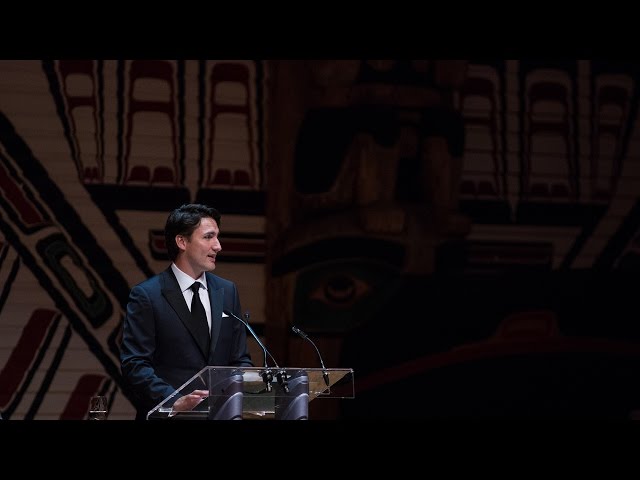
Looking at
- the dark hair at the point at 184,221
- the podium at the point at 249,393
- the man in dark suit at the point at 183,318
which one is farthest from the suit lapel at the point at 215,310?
the podium at the point at 249,393

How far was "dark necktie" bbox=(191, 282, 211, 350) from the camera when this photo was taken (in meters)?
3.61

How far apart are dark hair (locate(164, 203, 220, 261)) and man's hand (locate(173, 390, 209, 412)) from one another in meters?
0.72

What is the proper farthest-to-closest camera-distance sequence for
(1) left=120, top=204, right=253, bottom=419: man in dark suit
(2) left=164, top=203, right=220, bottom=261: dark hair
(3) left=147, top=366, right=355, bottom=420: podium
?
(2) left=164, top=203, right=220, bottom=261: dark hair → (1) left=120, top=204, right=253, bottom=419: man in dark suit → (3) left=147, top=366, right=355, bottom=420: podium

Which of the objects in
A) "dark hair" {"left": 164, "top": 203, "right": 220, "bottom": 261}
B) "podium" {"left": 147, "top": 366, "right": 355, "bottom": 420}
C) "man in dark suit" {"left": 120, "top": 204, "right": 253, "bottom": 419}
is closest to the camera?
"podium" {"left": 147, "top": 366, "right": 355, "bottom": 420}

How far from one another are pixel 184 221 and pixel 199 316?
324mm

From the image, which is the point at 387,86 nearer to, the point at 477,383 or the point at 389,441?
the point at 477,383

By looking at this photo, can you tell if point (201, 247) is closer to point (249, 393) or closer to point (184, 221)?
point (184, 221)

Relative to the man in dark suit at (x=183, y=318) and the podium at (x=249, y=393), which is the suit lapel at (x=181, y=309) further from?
the podium at (x=249, y=393)

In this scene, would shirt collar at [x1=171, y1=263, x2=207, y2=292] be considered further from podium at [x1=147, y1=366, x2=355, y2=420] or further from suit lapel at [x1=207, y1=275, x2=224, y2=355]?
podium at [x1=147, y1=366, x2=355, y2=420]

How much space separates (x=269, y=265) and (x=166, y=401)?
3363mm

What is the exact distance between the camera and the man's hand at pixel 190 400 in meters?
3.07

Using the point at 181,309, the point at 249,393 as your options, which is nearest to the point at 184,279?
the point at 181,309

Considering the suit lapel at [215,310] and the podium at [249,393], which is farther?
the suit lapel at [215,310]

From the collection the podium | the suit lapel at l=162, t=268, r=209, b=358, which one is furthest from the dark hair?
the podium
